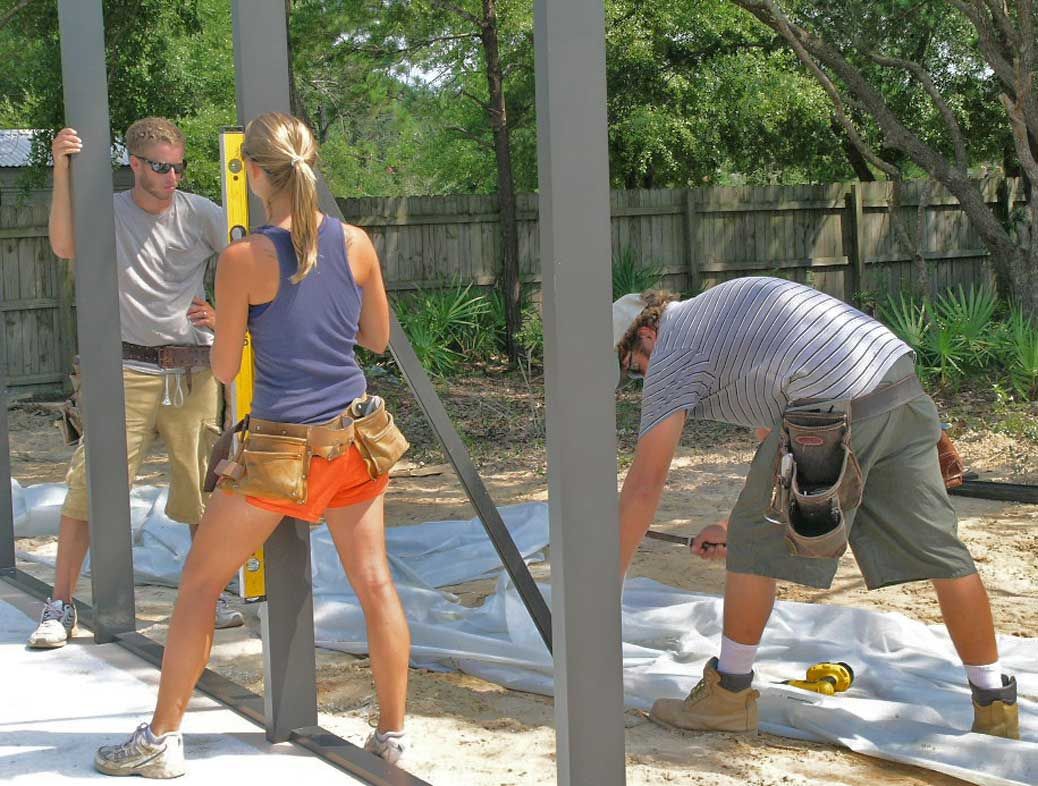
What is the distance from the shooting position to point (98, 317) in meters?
4.47

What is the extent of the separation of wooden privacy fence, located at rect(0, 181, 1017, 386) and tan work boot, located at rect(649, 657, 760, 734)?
28.4 feet

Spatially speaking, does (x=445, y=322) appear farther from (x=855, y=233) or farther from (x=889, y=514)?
(x=889, y=514)

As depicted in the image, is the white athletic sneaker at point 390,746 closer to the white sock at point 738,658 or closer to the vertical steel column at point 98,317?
the white sock at point 738,658

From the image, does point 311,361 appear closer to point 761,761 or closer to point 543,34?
point 543,34

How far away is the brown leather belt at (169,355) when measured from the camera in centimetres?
470

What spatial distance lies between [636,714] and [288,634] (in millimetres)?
1151

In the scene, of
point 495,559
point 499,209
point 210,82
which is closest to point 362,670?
point 495,559

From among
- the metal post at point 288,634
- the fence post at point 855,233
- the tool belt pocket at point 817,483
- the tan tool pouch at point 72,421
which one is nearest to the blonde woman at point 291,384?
the metal post at point 288,634

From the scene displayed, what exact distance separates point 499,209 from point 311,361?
35.4 feet

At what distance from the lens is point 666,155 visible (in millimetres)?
15656

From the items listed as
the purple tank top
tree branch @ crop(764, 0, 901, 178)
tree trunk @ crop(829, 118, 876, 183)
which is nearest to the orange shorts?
the purple tank top

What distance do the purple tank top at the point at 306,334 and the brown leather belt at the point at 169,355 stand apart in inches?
65.5

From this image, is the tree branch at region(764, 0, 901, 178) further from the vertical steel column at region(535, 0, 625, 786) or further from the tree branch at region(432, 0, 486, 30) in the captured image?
the vertical steel column at region(535, 0, 625, 786)

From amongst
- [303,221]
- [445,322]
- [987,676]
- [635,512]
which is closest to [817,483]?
[635,512]
